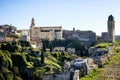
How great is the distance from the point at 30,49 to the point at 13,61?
386 inches

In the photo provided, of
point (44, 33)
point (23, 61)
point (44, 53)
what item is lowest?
point (23, 61)

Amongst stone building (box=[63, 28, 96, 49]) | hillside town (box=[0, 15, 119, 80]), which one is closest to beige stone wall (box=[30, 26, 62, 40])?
hillside town (box=[0, 15, 119, 80])

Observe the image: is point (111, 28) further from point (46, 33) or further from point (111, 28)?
point (46, 33)

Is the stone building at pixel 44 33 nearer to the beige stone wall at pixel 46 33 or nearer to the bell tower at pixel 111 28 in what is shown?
the beige stone wall at pixel 46 33

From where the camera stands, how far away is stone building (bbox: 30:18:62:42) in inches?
5935

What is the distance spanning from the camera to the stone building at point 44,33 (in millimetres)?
150750

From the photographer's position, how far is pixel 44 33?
154m

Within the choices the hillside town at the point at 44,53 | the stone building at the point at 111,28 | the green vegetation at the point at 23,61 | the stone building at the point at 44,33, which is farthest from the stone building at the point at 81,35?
the stone building at the point at 111,28

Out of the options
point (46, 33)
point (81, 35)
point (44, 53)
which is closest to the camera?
point (44, 53)

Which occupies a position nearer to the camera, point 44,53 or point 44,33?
point 44,53

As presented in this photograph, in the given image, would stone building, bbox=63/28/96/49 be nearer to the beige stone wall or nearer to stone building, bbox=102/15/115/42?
the beige stone wall

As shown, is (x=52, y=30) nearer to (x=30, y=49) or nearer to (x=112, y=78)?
(x=30, y=49)

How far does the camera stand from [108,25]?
105625 millimetres

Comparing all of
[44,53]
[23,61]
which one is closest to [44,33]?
[44,53]
